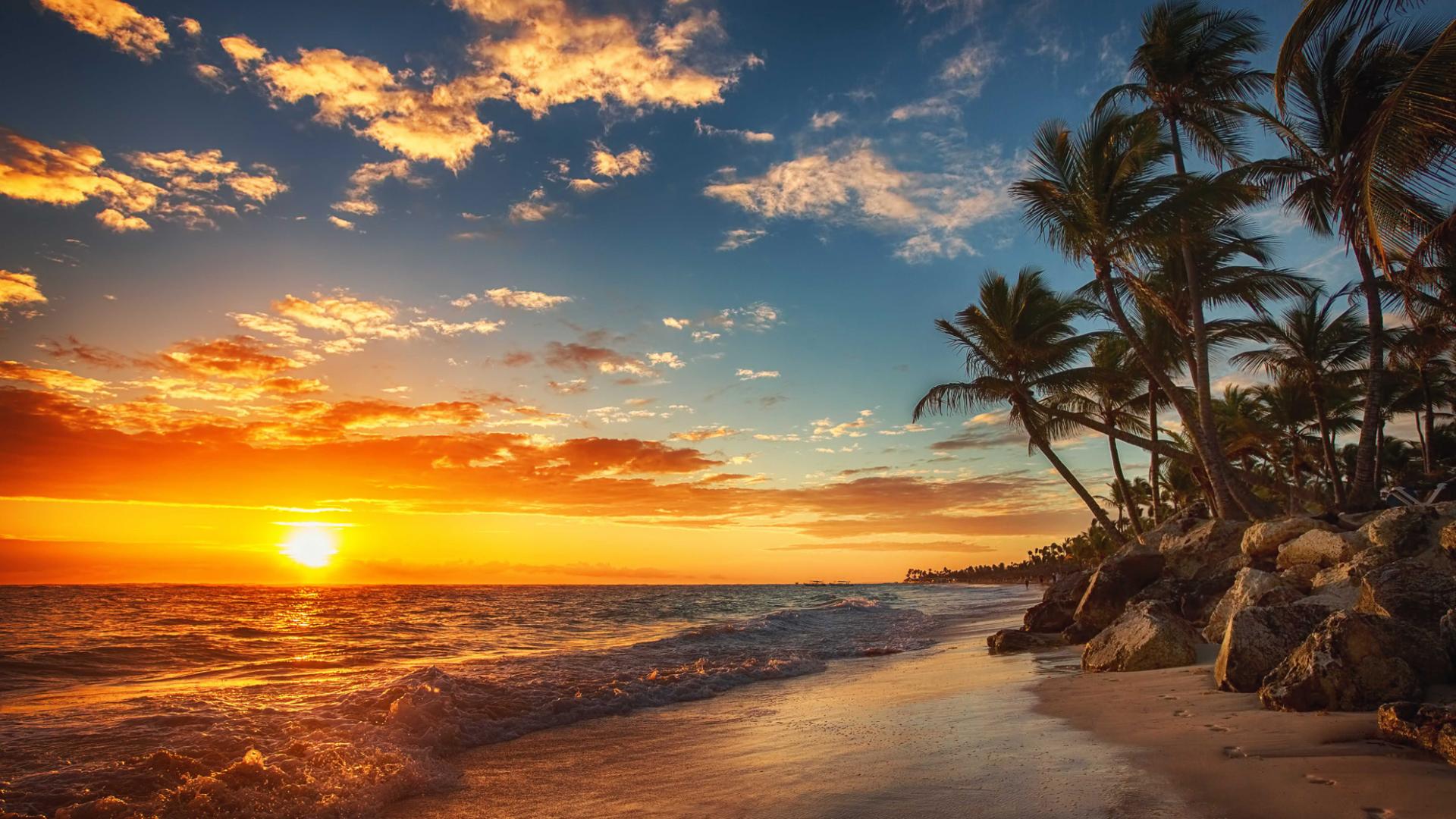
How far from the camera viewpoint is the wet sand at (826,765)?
166 inches

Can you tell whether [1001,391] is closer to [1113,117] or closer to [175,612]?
[1113,117]

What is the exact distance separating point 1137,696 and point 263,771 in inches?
313

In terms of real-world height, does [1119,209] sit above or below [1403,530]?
above

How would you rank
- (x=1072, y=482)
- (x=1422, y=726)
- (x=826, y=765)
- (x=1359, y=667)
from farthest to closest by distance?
1. (x=1072, y=482)
2. (x=826, y=765)
3. (x=1359, y=667)
4. (x=1422, y=726)

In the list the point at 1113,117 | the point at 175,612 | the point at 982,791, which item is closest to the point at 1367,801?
the point at 982,791

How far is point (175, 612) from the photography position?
1165 inches

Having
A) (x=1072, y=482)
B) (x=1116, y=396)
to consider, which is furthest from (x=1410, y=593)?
(x=1116, y=396)

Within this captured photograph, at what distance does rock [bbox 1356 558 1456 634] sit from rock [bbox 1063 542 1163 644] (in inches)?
301

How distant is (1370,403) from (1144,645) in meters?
12.5

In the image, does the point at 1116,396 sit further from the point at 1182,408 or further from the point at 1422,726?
the point at 1422,726

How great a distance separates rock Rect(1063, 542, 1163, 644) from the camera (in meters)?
14.6

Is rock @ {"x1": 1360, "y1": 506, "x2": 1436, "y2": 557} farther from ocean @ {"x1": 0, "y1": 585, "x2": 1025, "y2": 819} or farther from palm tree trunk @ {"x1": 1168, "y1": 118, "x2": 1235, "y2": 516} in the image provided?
ocean @ {"x1": 0, "y1": 585, "x2": 1025, "y2": 819}

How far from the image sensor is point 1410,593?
6766mm

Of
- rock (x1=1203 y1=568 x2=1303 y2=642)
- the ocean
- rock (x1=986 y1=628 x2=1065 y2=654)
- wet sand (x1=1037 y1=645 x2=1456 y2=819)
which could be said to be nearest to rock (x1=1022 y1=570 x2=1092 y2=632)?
rock (x1=986 y1=628 x2=1065 y2=654)
